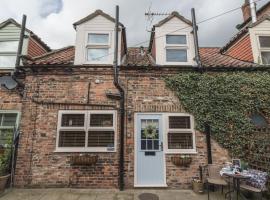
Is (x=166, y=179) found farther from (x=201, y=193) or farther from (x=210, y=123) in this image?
(x=210, y=123)

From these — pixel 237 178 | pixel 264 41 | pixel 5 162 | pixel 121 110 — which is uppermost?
pixel 264 41

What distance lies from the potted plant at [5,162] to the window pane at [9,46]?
150 inches

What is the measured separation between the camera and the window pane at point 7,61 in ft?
28.1

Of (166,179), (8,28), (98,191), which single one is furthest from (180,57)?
(8,28)

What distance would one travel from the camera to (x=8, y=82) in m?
7.88

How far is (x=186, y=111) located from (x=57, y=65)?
523 centimetres

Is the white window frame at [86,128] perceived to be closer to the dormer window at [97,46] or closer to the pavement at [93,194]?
the pavement at [93,194]

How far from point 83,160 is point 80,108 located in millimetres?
1901

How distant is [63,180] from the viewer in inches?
272

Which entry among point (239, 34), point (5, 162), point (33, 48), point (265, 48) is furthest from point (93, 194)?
point (239, 34)

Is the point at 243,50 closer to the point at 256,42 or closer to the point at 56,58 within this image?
the point at 256,42

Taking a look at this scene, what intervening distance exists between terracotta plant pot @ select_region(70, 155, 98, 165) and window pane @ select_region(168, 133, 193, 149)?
110 inches

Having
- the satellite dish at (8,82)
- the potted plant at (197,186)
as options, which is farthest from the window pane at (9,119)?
the potted plant at (197,186)

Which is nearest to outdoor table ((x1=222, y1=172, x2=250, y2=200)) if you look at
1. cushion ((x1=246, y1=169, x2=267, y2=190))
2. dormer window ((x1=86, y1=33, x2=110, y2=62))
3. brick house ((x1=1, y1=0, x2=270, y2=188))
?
cushion ((x1=246, y1=169, x2=267, y2=190))
